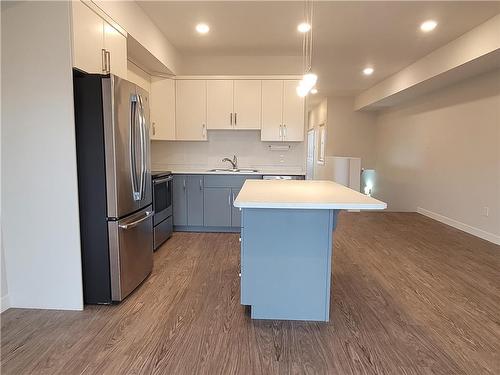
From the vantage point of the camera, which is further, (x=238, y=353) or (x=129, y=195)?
(x=129, y=195)

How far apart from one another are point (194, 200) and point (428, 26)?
11.9 feet

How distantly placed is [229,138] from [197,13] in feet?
6.22

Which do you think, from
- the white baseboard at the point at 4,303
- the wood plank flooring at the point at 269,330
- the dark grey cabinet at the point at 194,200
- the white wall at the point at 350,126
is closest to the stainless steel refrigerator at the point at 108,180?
the wood plank flooring at the point at 269,330

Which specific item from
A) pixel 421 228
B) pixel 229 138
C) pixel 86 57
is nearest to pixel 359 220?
pixel 421 228

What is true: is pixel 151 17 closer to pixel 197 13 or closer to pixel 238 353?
pixel 197 13

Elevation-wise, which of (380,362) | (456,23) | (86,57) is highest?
(456,23)

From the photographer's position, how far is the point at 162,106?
15.0ft

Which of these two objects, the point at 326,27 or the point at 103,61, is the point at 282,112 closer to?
the point at 326,27

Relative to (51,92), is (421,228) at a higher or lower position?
lower

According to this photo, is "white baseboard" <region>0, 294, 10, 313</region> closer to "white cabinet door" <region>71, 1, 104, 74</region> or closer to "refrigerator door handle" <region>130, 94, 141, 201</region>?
"refrigerator door handle" <region>130, 94, 141, 201</region>

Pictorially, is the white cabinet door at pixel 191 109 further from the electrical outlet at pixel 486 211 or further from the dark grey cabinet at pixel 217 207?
the electrical outlet at pixel 486 211

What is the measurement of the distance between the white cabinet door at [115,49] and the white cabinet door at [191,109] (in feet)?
5.58

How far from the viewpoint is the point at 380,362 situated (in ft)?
6.04

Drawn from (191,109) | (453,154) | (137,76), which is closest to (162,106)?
(191,109)
